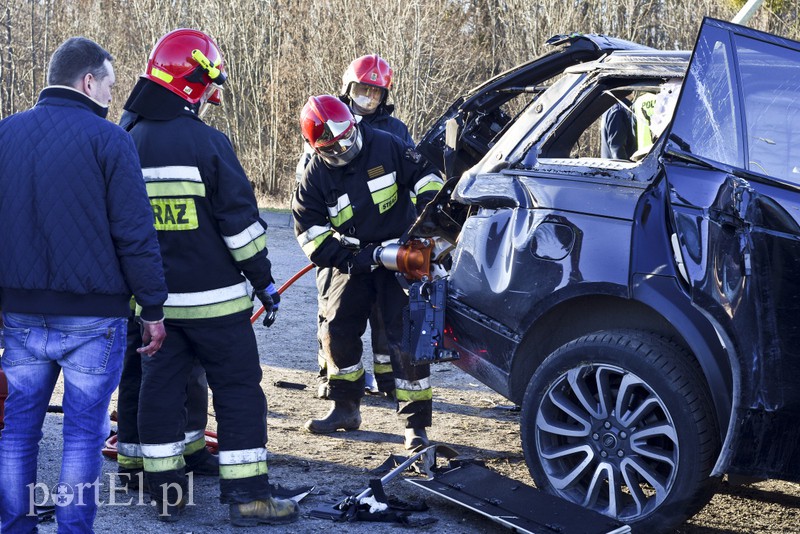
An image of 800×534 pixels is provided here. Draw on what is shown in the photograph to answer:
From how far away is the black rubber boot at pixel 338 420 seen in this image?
5.59 metres

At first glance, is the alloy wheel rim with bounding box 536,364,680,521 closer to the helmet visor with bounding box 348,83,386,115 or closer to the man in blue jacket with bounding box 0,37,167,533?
the man in blue jacket with bounding box 0,37,167,533

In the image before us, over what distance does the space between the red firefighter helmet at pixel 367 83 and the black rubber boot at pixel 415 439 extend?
2.74 metres

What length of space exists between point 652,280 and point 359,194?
2149 millimetres

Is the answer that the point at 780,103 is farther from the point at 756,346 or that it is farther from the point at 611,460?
the point at 611,460

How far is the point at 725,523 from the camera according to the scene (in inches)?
163

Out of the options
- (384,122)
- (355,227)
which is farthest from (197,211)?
(384,122)

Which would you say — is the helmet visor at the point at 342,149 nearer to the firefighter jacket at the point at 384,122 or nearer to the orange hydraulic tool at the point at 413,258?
the orange hydraulic tool at the point at 413,258

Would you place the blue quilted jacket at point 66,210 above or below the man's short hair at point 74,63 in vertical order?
below

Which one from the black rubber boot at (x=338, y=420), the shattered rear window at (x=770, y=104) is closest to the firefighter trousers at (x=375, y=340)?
the black rubber boot at (x=338, y=420)

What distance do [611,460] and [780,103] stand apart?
150 centimetres

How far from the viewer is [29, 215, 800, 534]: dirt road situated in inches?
163

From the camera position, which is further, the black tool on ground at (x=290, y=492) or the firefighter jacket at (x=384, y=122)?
the firefighter jacket at (x=384, y=122)

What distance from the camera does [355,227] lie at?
18.1 ft

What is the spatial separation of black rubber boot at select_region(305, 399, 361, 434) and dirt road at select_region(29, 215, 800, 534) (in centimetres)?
5
